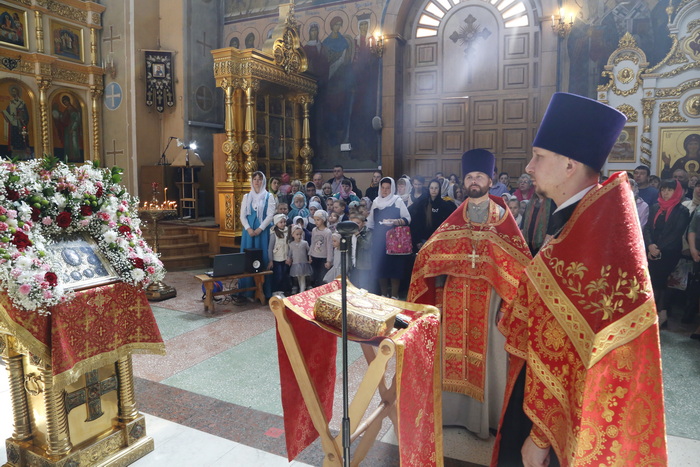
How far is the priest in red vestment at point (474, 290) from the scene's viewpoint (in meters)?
3.23

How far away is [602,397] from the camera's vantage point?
5.11ft

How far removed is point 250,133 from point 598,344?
29.5ft

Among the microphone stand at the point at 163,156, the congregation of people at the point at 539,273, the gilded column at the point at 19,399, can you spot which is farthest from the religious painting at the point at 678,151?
the microphone stand at the point at 163,156

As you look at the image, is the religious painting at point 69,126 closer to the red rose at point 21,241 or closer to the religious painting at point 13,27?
the religious painting at point 13,27

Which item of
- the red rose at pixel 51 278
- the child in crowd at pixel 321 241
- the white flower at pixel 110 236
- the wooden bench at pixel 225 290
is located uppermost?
the white flower at pixel 110 236

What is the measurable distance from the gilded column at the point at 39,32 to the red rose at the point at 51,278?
39.1ft

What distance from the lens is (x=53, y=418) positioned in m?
2.75

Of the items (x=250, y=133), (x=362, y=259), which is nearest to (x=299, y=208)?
(x=362, y=259)

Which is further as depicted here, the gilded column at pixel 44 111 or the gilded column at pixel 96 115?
the gilded column at pixel 96 115

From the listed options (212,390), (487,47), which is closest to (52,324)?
(212,390)

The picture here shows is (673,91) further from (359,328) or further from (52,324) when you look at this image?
(52,324)

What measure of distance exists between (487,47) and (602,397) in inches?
403

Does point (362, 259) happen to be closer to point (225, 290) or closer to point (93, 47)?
point (225, 290)

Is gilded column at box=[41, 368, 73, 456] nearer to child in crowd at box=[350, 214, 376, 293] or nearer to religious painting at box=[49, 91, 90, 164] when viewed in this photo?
child in crowd at box=[350, 214, 376, 293]
